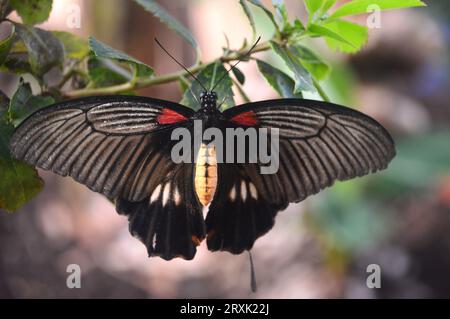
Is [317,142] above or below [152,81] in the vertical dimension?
below

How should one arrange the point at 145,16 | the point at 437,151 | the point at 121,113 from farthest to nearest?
Answer: the point at 145,16 → the point at 437,151 → the point at 121,113

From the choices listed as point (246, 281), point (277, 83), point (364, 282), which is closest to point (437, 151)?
point (364, 282)

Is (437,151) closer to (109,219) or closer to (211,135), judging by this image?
(109,219)

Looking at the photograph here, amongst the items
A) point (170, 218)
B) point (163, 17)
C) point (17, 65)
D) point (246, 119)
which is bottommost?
point (170, 218)

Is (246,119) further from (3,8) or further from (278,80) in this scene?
(3,8)

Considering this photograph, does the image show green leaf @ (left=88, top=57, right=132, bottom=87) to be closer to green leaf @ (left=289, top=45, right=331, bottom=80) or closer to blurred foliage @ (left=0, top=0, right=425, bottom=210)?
blurred foliage @ (left=0, top=0, right=425, bottom=210)

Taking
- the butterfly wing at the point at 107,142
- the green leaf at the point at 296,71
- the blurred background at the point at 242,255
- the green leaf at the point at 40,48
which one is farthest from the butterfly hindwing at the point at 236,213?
the blurred background at the point at 242,255

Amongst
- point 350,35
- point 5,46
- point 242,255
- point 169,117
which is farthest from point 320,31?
point 242,255

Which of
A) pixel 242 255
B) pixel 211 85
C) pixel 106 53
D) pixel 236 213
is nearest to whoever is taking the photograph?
pixel 106 53
